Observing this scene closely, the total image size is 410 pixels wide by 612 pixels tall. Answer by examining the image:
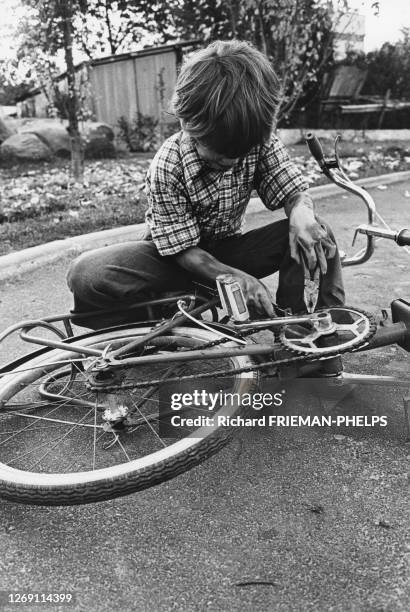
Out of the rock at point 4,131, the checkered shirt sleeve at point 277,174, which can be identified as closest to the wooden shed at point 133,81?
the rock at point 4,131

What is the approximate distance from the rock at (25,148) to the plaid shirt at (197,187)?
836 centimetres

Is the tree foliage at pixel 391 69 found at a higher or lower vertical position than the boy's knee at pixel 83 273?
lower

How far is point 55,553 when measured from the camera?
5.56ft

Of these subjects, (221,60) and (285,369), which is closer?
(221,60)

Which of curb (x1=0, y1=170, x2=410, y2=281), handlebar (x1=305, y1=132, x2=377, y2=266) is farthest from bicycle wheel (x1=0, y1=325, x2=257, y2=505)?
curb (x1=0, y1=170, x2=410, y2=281)

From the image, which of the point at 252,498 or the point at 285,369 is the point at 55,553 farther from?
the point at 285,369

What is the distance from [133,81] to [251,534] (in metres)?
12.1

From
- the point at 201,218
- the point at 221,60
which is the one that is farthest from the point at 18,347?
the point at 221,60

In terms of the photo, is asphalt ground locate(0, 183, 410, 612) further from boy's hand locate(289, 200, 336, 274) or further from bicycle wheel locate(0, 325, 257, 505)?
boy's hand locate(289, 200, 336, 274)

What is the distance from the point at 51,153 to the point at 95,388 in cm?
930

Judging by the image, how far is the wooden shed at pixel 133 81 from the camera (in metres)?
12.0

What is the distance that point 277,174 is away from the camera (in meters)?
2.35

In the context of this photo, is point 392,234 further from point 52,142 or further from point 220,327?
point 52,142

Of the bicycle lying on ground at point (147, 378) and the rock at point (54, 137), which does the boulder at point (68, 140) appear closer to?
the rock at point (54, 137)
